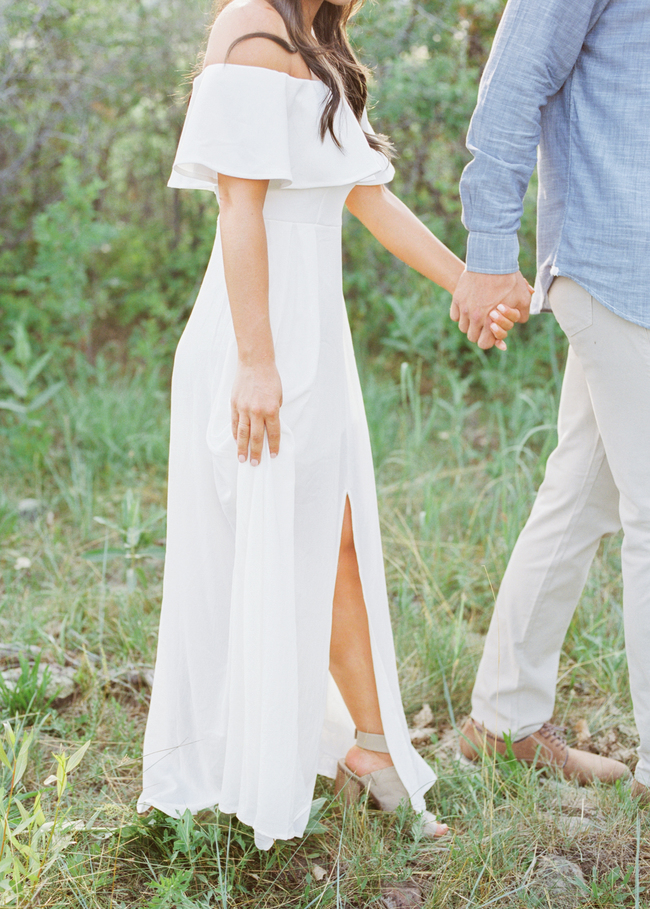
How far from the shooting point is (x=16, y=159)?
4.82 m

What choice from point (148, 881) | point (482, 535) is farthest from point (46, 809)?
point (482, 535)

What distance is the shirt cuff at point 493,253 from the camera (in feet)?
5.29

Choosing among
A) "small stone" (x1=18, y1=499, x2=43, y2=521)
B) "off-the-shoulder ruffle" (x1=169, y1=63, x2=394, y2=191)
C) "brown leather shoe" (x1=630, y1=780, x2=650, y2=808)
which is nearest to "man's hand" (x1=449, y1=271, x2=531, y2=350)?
"off-the-shoulder ruffle" (x1=169, y1=63, x2=394, y2=191)

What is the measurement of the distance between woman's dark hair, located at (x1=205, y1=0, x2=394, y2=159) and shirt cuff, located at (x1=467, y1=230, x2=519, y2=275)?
0.31 metres

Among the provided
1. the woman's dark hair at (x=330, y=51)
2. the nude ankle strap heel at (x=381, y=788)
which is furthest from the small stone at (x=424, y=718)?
the woman's dark hair at (x=330, y=51)

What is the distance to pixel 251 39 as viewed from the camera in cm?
138

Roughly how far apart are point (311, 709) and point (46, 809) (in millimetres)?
631

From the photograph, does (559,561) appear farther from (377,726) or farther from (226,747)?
(226,747)

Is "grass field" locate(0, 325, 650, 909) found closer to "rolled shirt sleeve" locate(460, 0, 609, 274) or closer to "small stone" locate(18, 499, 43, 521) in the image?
"small stone" locate(18, 499, 43, 521)

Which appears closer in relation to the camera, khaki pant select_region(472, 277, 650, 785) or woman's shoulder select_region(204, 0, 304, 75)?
woman's shoulder select_region(204, 0, 304, 75)

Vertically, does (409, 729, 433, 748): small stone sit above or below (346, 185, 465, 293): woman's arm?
below

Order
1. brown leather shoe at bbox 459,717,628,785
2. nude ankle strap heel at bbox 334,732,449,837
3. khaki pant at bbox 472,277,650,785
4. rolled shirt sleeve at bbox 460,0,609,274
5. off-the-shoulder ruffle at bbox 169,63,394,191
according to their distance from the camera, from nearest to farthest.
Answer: off-the-shoulder ruffle at bbox 169,63,394,191, rolled shirt sleeve at bbox 460,0,609,274, khaki pant at bbox 472,277,650,785, nude ankle strap heel at bbox 334,732,449,837, brown leather shoe at bbox 459,717,628,785

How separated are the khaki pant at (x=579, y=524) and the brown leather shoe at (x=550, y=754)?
30 millimetres

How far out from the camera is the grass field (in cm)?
154
